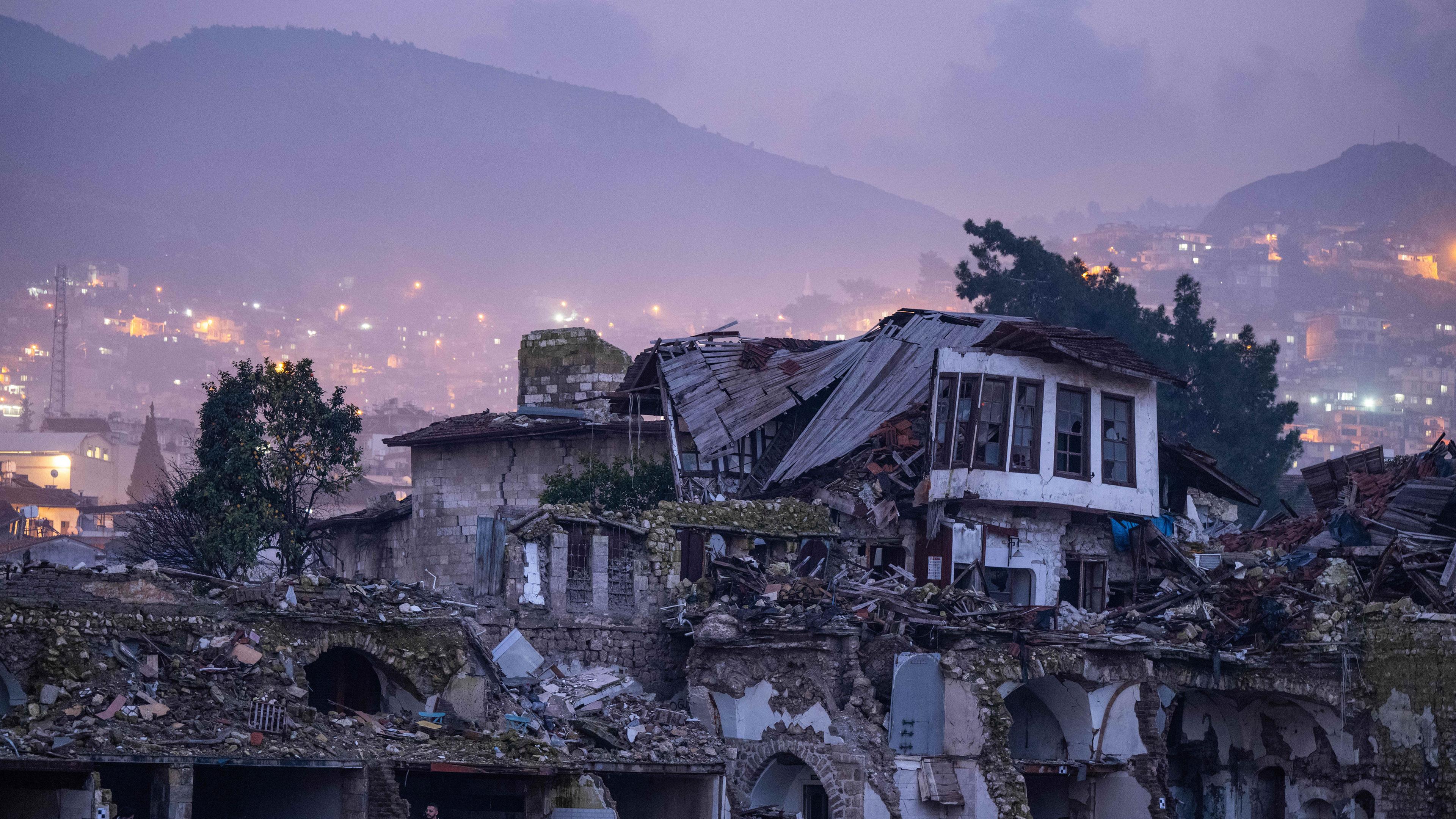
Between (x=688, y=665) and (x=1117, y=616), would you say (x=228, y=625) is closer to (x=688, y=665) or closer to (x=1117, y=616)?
(x=688, y=665)

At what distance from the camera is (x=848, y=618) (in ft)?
87.9

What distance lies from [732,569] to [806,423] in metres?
6.09

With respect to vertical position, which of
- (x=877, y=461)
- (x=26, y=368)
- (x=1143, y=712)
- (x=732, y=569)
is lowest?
(x=1143, y=712)

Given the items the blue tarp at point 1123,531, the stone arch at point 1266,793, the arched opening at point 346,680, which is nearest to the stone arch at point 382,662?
the arched opening at point 346,680

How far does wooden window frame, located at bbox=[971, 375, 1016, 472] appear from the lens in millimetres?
30828

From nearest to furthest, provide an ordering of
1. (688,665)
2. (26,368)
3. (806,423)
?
(688,665)
(806,423)
(26,368)

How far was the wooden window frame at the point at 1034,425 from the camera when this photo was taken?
102ft

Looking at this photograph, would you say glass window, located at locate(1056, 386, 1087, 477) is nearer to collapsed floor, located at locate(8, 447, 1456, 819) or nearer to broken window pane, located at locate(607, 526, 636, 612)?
collapsed floor, located at locate(8, 447, 1456, 819)

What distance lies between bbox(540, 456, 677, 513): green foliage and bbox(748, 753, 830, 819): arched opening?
327 inches

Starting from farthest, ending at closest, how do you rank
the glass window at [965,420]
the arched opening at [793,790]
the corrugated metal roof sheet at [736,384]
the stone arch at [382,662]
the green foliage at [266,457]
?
the green foliage at [266,457] → the corrugated metal roof sheet at [736,384] → the glass window at [965,420] → the arched opening at [793,790] → the stone arch at [382,662]

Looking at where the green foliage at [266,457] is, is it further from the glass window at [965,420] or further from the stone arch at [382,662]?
the glass window at [965,420]

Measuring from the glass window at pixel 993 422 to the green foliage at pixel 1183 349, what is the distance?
77.2ft

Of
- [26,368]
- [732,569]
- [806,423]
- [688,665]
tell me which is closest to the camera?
[688,665]

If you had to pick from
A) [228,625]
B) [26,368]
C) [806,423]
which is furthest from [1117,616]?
[26,368]
